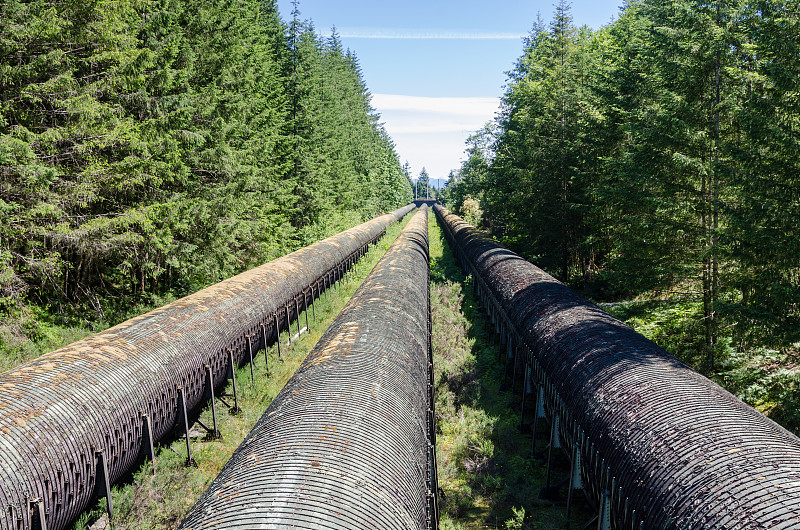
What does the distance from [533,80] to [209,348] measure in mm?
29143

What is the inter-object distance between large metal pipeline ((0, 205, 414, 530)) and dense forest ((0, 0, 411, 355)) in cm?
537

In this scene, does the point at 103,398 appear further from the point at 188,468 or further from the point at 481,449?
the point at 481,449

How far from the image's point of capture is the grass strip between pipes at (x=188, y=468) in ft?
21.0

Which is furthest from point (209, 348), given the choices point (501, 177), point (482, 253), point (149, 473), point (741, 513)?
point (501, 177)

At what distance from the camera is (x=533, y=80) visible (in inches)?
1201

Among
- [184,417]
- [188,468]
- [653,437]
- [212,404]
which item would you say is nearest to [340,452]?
[653,437]

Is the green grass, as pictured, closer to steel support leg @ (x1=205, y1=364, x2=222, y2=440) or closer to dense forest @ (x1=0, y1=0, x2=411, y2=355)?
steel support leg @ (x1=205, y1=364, x2=222, y2=440)

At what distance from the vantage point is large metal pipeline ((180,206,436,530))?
3.28 m

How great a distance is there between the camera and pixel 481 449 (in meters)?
8.48

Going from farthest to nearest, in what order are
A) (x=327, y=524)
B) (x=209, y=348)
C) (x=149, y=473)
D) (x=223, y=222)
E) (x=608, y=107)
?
(x=223, y=222) < (x=608, y=107) < (x=209, y=348) < (x=149, y=473) < (x=327, y=524)

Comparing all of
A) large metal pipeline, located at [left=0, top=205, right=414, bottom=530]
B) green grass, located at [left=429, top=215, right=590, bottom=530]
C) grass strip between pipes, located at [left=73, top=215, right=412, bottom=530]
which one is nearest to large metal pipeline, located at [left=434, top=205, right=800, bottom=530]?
green grass, located at [left=429, top=215, right=590, bottom=530]

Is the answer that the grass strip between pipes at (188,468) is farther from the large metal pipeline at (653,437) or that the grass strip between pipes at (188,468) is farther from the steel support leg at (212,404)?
the large metal pipeline at (653,437)

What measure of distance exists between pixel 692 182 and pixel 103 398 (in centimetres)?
1374

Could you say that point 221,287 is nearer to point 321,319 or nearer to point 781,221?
point 321,319
